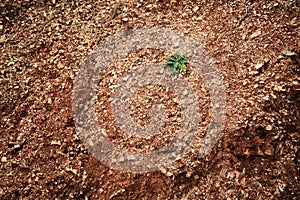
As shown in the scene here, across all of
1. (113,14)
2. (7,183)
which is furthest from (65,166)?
(113,14)

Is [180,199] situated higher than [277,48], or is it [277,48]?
[277,48]

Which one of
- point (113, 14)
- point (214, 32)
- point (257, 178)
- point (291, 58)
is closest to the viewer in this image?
point (257, 178)

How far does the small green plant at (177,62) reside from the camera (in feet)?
7.60

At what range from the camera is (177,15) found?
2.52 metres

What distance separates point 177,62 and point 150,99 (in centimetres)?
35

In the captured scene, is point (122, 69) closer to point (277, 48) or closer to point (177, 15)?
point (177, 15)

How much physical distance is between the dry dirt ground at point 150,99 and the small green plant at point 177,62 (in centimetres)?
9

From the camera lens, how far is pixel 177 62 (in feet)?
7.64

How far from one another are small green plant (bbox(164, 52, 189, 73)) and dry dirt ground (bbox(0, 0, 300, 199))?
0.09m

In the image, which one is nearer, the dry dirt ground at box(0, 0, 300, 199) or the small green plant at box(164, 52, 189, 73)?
the dry dirt ground at box(0, 0, 300, 199)

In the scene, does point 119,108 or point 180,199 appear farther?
point 119,108

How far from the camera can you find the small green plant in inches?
91.2

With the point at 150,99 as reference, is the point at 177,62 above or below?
above

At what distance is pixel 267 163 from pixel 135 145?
0.90m
